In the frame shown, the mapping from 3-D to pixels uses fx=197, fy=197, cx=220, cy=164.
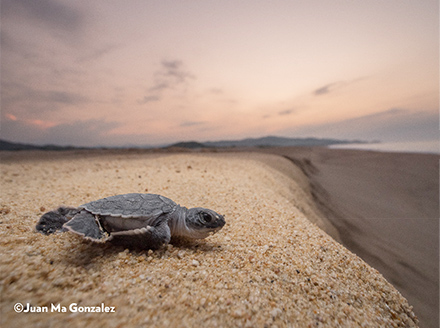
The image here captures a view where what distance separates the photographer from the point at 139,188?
3688 millimetres

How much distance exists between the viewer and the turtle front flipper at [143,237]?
167 cm

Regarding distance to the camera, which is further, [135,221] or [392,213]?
[392,213]

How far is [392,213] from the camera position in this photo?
23.5 ft

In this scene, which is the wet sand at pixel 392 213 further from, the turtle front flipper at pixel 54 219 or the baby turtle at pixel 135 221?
the turtle front flipper at pixel 54 219

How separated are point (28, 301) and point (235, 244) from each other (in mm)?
1627

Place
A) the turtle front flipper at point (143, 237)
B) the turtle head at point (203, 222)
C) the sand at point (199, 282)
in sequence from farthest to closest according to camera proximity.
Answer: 1. the turtle head at point (203, 222)
2. the turtle front flipper at point (143, 237)
3. the sand at point (199, 282)

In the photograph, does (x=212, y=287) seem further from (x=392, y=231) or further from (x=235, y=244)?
(x=392, y=231)

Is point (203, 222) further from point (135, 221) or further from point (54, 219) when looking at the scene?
point (54, 219)

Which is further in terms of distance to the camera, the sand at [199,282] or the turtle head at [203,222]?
the turtle head at [203,222]

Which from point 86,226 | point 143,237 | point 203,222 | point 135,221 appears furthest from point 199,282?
point 86,226

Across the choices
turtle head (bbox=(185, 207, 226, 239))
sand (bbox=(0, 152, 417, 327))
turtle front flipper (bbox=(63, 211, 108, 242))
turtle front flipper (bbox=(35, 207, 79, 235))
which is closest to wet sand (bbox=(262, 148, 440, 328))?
sand (bbox=(0, 152, 417, 327))

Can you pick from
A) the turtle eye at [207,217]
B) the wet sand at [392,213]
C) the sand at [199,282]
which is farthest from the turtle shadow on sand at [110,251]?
the wet sand at [392,213]

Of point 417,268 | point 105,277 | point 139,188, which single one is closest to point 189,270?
point 105,277

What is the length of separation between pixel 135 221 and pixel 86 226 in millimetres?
371
